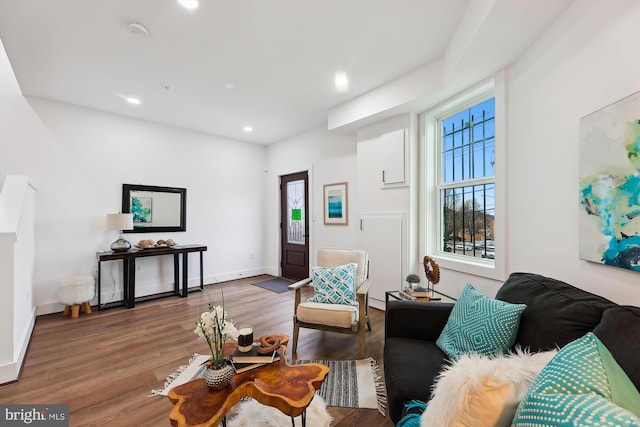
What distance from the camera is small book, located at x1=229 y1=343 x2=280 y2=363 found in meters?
1.44

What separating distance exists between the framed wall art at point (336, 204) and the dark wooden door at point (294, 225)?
55cm

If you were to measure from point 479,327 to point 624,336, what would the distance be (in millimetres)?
558

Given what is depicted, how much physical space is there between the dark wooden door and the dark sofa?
3404 millimetres

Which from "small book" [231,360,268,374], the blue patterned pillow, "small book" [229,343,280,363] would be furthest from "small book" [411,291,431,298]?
"small book" [231,360,268,374]

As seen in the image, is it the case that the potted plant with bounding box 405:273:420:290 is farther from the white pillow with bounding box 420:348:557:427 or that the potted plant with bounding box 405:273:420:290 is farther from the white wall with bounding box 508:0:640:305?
the white pillow with bounding box 420:348:557:427

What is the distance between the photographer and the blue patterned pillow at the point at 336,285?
2.49 meters

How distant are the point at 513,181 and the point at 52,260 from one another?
526 cm

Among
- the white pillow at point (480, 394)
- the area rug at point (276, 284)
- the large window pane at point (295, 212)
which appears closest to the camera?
the white pillow at point (480, 394)

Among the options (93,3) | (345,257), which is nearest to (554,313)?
(345,257)

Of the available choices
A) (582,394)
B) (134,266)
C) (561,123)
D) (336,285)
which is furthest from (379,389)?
(134,266)

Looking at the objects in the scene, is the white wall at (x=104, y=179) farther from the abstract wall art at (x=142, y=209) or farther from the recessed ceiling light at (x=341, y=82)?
the recessed ceiling light at (x=341, y=82)

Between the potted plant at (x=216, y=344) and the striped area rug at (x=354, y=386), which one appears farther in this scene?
the striped area rug at (x=354, y=386)

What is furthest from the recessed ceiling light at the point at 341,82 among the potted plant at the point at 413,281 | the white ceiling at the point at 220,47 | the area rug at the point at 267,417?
the area rug at the point at 267,417

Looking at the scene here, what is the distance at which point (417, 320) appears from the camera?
1754 millimetres
